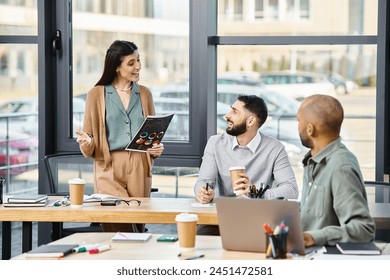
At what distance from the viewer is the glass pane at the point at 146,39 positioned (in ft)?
21.9

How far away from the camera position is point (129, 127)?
5.62 meters

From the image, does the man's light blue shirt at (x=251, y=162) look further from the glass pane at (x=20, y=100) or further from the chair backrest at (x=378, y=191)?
the glass pane at (x=20, y=100)

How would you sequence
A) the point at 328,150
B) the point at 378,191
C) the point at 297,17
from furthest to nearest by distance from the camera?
the point at 297,17 < the point at 378,191 < the point at 328,150

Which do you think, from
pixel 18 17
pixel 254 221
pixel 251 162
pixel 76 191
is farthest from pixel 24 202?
pixel 18 17

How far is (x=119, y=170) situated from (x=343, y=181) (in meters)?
2.29

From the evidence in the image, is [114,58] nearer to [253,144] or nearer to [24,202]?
[253,144]

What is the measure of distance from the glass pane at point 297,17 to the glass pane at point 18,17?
1.54m

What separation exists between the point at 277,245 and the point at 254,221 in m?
0.15

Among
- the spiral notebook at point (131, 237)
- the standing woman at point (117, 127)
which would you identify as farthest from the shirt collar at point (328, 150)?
the standing woman at point (117, 127)

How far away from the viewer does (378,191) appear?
220 inches

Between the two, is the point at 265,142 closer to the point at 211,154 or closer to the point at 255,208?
the point at 211,154

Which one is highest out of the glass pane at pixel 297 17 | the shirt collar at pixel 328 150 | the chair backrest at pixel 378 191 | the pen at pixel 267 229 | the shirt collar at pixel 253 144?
the glass pane at pixel 297 17

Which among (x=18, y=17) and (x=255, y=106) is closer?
(x=255, y=106)
